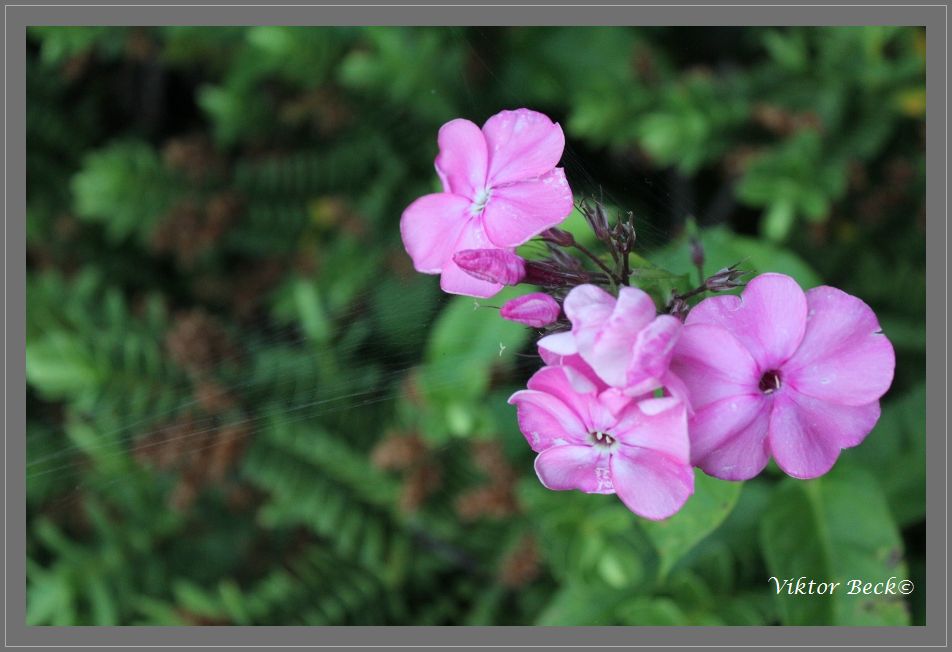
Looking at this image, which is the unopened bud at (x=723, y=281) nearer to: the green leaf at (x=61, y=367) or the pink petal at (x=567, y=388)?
the pink petal at (x=567, y=388)

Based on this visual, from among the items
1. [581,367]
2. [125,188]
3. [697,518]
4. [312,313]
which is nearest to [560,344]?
[581,367]

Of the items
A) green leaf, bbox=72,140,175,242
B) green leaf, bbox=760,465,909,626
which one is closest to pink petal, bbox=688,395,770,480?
green leaf, bbox=760,465,909,626

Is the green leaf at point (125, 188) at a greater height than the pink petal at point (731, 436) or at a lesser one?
greater

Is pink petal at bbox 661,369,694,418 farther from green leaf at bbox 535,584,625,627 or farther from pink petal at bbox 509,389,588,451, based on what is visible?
green leaf at bbox 535,584,625,627

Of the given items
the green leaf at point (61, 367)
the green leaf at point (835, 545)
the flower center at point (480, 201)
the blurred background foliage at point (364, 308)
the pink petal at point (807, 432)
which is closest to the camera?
the pink petal at point (807, 432)

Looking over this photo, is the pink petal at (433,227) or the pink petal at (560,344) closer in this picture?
the pink petal at (560,344)

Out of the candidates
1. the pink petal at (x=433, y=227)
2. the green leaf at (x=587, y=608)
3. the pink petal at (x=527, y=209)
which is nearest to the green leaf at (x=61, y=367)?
the green leaf at (x=587, y=608)

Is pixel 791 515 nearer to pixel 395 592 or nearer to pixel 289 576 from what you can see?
pixel 395 592

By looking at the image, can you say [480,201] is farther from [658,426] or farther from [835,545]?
[835,545]
